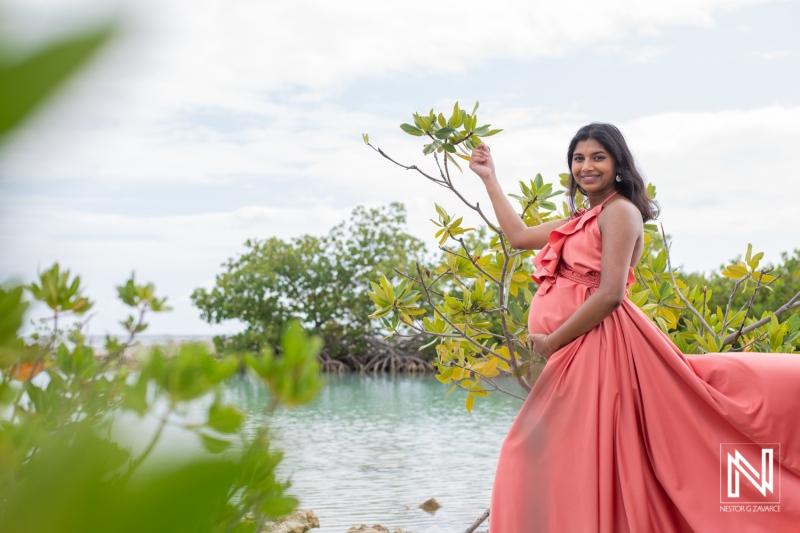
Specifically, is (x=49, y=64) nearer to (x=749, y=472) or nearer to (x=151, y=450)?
(x=151, y=450)

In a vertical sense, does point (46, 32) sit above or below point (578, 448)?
above

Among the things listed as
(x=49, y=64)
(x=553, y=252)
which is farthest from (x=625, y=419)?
(x=49, y=64)

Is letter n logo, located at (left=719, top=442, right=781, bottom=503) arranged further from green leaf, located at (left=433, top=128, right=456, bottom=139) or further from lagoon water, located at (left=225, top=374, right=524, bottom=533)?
green leaf, located at (left=433, top=128, right=456, bottom=139)

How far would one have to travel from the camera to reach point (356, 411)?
13.1 meters

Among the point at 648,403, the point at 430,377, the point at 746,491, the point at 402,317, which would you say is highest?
the point at 402,317

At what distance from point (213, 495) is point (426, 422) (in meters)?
11.6

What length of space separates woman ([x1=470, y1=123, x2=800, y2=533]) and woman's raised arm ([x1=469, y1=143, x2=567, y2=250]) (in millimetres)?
314

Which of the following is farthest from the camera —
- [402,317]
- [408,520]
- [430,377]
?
[430,377]

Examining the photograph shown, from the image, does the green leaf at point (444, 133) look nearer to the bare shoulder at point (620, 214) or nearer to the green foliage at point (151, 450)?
the bare shoulder at point (620, 214)

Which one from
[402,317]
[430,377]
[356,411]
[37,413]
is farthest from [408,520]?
[430,377]

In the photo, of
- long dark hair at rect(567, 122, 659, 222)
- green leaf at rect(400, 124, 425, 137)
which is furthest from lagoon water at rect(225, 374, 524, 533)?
long dark hair at rect(567, 122, 659, 222)

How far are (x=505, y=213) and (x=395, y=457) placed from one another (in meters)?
5.62

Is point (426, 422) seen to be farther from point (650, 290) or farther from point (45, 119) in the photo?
point (45, 119)

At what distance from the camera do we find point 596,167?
276 cm
